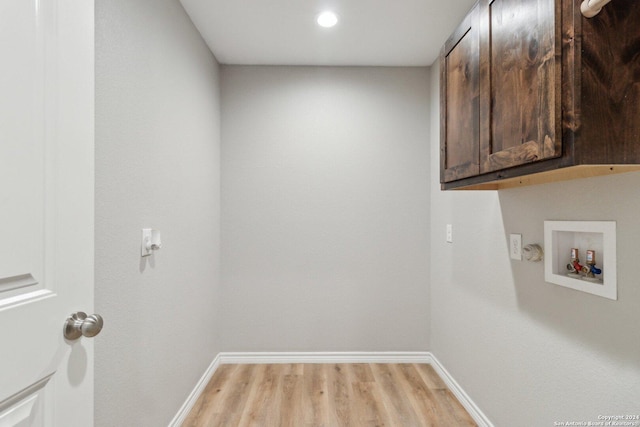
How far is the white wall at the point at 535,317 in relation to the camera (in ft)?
3.68

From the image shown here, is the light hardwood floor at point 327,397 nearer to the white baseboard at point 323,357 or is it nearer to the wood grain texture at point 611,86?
the white baseboard at point 323,357

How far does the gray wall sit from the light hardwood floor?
24 cm

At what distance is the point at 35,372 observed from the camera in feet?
2.29

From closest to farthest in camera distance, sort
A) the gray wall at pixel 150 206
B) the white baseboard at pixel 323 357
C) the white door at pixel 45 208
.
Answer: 1. the white door at pixel 45 208
2. the gray wall at pixel 150 206
3. the white baseboard at pixel 323 357

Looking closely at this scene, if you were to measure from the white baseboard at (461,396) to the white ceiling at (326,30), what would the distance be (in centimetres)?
235

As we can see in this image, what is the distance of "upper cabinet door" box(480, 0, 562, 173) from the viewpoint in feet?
3.21

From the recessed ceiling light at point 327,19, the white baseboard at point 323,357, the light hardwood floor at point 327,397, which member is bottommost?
the light hardwood floor at point 327,397

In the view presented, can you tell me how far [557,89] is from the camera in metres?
0.96

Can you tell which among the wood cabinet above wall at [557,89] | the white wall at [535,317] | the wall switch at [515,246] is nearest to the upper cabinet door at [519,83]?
the wood cabinet above wall at [557,89]

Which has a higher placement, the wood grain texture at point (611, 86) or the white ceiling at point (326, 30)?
the white ceiling at point (326, 30)

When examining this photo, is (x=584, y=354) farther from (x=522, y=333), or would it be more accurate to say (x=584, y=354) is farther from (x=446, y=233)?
(x=446, y=233)

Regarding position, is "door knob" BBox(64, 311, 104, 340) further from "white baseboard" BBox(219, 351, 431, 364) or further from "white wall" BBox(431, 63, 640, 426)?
"white baseboard" BBox(219, 351, 431, 364)

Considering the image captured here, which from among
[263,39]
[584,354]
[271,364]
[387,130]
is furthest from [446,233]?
[263,39]

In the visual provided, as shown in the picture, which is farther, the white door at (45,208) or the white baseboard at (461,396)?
the white baseboard at (461,396)
